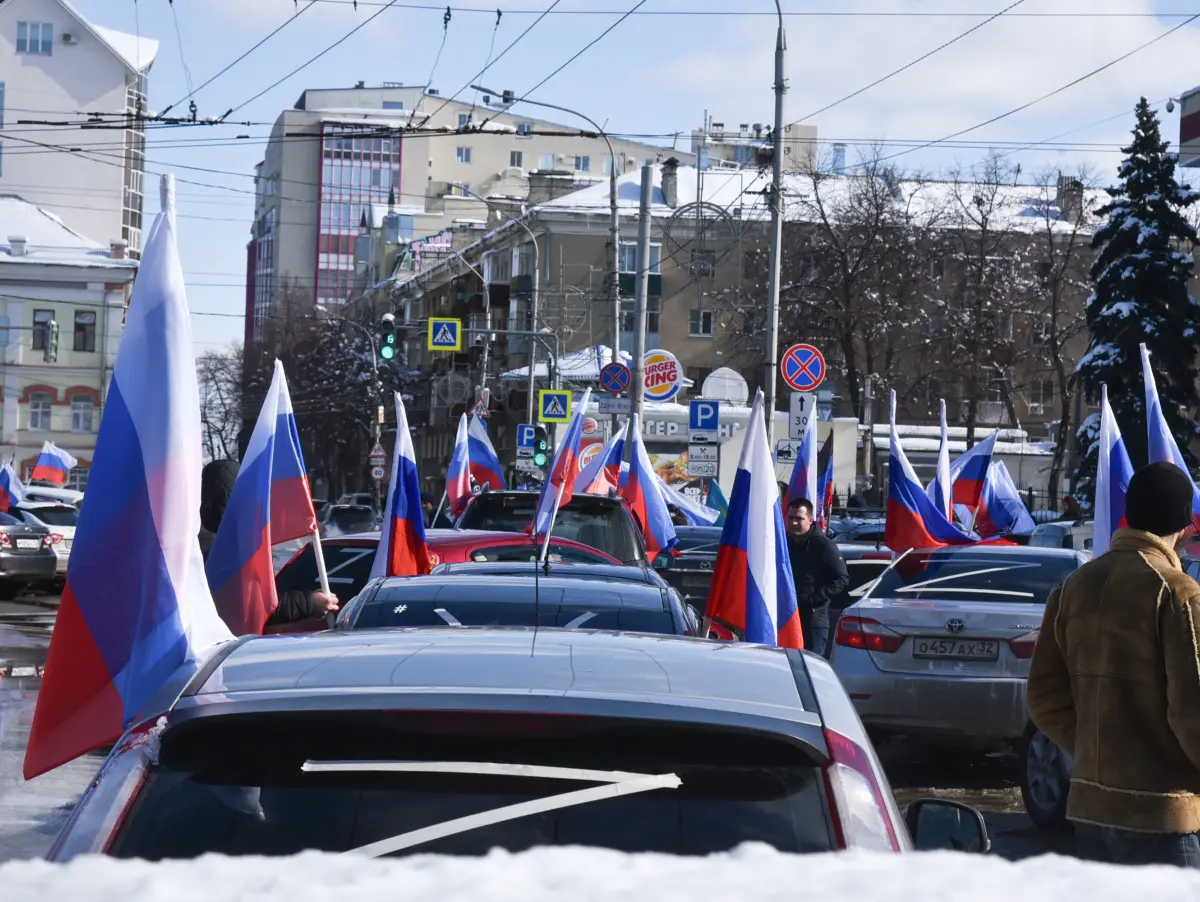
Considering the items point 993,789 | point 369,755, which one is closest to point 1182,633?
point 369,755

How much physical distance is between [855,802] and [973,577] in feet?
30.8

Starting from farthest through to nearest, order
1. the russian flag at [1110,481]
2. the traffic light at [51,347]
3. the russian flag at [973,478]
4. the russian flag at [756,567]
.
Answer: the traffic light at [51,347] < the russian flag at [973,478] < the russian flag at [1110,481] < the russian flag at [756,567]

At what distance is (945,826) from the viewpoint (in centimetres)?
370

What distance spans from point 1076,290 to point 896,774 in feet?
172

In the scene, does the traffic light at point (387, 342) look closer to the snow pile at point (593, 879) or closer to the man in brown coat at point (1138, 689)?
the man in brown coat at point (1138, 689)

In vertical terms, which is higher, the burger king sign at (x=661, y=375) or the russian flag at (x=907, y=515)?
the burger king sign at (x=661, y=375)

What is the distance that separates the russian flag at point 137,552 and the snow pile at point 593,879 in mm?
3750

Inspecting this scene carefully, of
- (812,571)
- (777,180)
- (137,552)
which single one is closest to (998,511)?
(777,180)

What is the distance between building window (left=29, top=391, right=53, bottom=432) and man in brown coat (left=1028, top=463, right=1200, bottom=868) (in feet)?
272

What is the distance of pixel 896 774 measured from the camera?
11.6 m

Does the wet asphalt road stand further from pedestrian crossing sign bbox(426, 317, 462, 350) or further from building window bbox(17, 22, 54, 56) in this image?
building window bbox(17, 22, 54, 56)

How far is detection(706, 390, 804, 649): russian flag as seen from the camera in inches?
415

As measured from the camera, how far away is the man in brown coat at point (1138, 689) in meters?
5.03

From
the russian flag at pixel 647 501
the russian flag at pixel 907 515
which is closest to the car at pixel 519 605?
the russian flag at pixel 907 515
